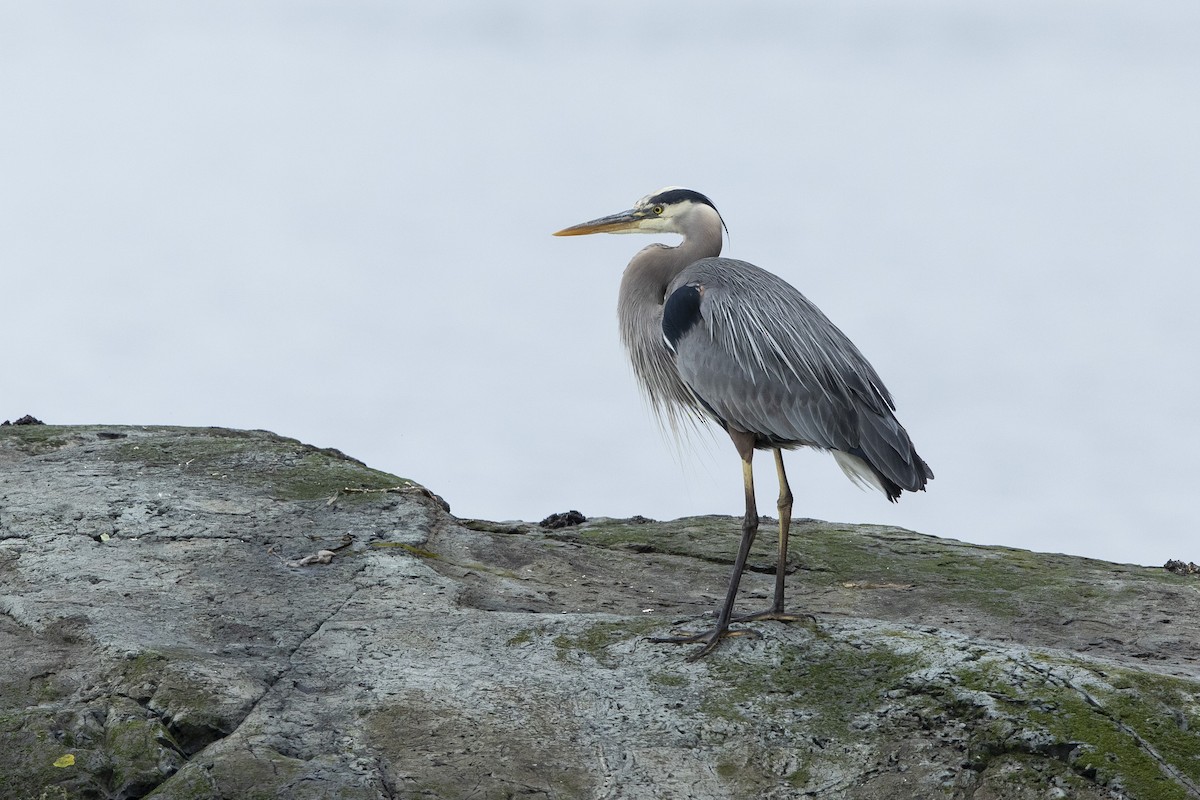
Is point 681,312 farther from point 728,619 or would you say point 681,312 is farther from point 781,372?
point 728,619

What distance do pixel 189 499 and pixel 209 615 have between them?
1.48m

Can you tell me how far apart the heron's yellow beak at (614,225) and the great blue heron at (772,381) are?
0.58 metres

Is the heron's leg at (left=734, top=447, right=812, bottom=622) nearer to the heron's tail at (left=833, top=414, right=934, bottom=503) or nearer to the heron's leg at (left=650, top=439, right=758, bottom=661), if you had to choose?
the heron's leg at (left=650, top=439, right=758, bottom=661)

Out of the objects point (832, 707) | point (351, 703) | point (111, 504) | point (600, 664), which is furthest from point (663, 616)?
point (111, 504)

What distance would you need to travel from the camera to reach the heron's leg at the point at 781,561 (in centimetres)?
563

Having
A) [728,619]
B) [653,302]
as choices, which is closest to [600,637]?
[728,619]

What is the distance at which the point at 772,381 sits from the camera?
610cm

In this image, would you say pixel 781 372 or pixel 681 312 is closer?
pixel 781 372

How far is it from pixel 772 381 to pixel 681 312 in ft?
2.12

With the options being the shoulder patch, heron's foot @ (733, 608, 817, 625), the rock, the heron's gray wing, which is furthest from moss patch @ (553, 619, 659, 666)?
the shoulder patch

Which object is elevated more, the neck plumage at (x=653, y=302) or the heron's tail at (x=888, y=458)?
the neck plumage at (x=653, y=302)

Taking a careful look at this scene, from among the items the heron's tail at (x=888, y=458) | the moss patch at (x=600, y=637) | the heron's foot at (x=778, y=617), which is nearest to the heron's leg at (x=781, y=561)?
the heron's foot at (x=778, y=617)

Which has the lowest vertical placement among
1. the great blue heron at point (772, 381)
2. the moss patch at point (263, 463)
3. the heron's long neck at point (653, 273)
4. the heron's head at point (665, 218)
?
the moss patch at point (263, 463)

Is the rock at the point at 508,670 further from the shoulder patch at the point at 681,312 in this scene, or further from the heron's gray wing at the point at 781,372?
the shoulder patch at the point at 681,312
